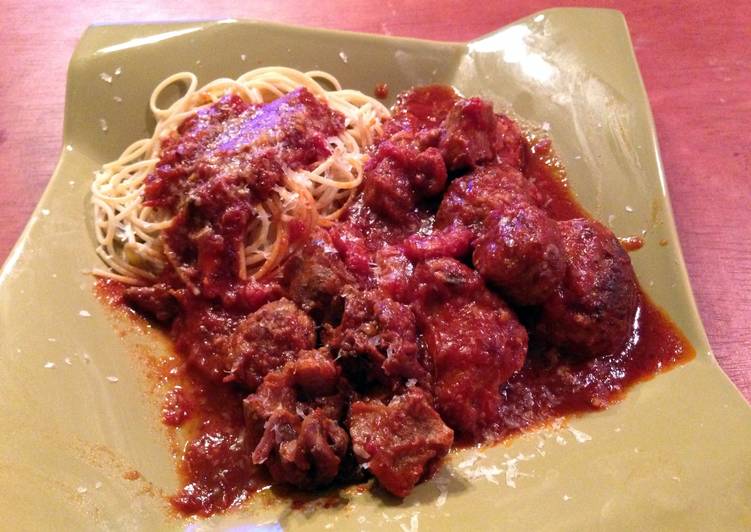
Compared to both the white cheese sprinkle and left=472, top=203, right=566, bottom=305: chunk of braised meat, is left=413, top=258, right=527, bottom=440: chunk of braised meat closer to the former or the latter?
left=472, top=203, right=566, bottom=305: chunk of braised meat

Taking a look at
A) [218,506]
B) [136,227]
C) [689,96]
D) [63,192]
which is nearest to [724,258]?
[689,96]

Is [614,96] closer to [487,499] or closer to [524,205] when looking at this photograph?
[524,205]

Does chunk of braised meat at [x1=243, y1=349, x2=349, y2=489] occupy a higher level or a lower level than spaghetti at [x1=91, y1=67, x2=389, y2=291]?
lower

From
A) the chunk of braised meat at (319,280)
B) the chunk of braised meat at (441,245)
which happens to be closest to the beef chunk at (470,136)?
the chunk of braised meat at (441,245)

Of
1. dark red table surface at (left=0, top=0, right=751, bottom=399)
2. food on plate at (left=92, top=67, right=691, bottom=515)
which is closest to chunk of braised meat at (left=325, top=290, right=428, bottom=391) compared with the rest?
food on plate at (left=92, top=67, right=691, bottom=515)

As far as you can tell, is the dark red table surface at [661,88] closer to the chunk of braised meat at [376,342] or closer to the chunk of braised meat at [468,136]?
the chunk of braised meat at [468,136]

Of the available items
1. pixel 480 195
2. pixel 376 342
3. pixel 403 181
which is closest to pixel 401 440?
pixel 376 342

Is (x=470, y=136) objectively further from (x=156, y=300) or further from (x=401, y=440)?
(x=156, y=300)
